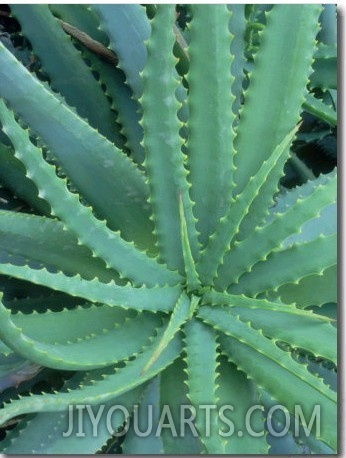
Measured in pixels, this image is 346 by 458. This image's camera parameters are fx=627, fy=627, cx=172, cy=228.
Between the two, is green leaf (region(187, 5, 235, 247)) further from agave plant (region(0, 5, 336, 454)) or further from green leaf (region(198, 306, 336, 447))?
green leaf (region(198, 306, 336, 447))

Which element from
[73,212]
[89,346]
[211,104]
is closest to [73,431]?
[89,346]

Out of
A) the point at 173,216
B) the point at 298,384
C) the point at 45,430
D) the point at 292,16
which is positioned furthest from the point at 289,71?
the point at 45,430

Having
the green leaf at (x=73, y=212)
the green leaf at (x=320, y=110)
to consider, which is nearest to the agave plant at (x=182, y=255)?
the green leaf at (x=73, y=212)

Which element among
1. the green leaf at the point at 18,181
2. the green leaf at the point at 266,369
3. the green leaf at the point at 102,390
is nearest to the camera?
the green leaf at the point at 102,390

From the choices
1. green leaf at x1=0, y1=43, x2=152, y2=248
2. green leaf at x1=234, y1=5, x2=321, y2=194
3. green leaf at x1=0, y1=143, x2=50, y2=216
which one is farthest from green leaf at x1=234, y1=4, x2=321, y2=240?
green leaf at x1=0, y1=143, x2=50, y2=216

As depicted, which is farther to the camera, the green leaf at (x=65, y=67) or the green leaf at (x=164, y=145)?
the green leaf at (x=65, y=67)

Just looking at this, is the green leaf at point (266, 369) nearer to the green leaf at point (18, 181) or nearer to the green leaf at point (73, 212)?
the green leaf at point (73, 212)

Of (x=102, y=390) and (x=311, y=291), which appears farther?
(x=311, y=291)

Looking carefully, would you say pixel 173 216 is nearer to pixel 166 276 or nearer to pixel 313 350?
pixel 166 276

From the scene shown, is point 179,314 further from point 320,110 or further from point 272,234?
point 320,110
